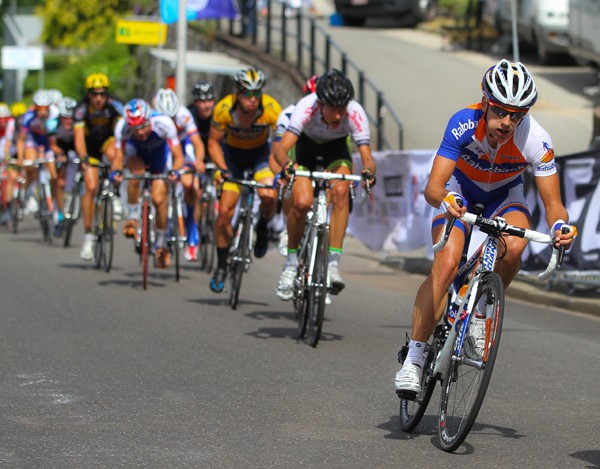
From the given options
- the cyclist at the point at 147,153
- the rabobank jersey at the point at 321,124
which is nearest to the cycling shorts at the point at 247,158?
the cyclist at the point at 147,153

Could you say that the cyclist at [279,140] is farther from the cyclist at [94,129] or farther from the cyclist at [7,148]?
the cyclist at [7,148]

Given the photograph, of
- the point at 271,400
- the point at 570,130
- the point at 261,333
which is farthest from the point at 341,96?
the point at 570,130

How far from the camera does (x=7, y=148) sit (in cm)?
2392

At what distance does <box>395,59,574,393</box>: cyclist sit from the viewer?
6906 mm

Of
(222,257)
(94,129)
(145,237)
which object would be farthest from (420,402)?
(94,129)

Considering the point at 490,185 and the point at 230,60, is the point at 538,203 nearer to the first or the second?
the point at 490,185

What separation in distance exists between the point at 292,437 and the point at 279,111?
6.39m

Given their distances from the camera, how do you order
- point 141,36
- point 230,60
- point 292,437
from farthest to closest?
A: point 230,60 < point 141,36 < point 292,437

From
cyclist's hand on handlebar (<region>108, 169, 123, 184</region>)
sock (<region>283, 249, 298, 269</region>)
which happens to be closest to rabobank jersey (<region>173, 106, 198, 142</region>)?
cyclist's hand on handlebar (<region>108, 169, 123, 184</region>)

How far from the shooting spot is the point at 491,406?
816 cm

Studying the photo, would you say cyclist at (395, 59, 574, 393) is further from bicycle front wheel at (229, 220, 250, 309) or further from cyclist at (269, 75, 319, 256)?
bicycle front wheel at (229, 220, 250, 309)

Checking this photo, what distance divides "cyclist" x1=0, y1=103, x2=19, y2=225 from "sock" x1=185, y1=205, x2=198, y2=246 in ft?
28.1

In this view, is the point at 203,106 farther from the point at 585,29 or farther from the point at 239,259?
the point at 585,29

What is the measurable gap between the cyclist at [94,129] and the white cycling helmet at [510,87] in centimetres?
1032
